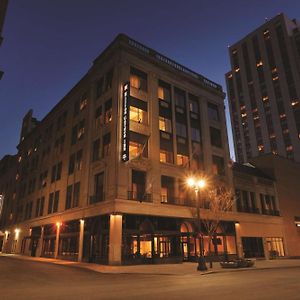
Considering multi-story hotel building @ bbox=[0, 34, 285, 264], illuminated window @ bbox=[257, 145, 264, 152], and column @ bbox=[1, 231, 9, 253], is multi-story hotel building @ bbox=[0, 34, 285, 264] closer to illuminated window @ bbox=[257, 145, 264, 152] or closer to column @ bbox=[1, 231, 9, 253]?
column @ bbox=[1, 231, 9, 253]

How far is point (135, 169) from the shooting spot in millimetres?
29234

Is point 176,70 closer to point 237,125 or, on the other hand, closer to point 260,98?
point 260,98

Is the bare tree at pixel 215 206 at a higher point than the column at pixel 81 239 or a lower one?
higher

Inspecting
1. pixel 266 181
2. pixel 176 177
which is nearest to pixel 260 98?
pixel 266 181

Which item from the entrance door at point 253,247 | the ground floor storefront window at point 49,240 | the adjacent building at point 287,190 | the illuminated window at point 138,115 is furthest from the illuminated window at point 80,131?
the adjacent building at point 287,190

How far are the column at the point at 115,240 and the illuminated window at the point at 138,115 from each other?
36.0ft

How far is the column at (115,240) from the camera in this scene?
2548 centimetres

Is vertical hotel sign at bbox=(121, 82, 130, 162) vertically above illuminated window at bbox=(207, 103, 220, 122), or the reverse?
illuminated window at bbox=(207, 103, 220, 122)

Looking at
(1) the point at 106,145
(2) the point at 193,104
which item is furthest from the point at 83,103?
(2) the point at 193,104

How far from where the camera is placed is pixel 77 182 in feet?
114

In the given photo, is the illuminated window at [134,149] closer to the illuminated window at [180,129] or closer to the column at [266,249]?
the illuminated window at [180,129]

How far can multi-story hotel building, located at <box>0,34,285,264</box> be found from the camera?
28.0 meters

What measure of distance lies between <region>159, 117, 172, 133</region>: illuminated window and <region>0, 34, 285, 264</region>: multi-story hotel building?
0.42ft

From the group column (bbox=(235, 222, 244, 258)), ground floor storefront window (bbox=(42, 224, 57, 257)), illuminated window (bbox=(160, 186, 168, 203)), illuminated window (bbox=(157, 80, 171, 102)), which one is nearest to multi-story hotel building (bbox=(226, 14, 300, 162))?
column (bbox=(235, 222, 244, 258))
